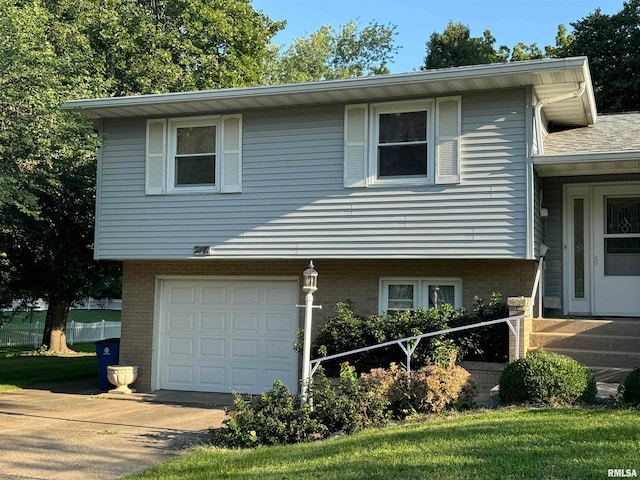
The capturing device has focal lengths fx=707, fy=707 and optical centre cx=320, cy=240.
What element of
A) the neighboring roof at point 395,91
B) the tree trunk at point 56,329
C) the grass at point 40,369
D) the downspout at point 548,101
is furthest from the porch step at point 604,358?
the tree trunk at point 56,329

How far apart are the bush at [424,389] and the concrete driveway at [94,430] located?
2.43m

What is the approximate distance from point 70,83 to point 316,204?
822 centimetres

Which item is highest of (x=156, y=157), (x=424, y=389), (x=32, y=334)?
(x=156, y=157)

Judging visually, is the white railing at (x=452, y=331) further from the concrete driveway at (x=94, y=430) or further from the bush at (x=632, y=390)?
the concrete driveway at (x=94, y=430)

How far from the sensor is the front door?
40.4ft

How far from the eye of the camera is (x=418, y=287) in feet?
41.3

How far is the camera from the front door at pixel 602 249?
12305mm

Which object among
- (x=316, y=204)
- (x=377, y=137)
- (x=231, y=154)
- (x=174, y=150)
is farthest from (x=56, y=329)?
(x=377, y=137)

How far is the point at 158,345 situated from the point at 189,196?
3181 mm

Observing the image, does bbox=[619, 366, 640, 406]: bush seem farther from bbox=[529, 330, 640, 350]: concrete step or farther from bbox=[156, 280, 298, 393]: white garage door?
bbox=[156, 280, 298, 393]: white garage door

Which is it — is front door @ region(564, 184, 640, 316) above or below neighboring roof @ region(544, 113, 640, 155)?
below

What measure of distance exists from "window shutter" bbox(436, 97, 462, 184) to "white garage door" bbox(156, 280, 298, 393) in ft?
12.4

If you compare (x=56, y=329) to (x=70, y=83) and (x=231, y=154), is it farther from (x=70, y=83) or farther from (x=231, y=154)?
(x=231, y=154)

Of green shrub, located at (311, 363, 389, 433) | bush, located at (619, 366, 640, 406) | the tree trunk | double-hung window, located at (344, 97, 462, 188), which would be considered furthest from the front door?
the tree trunk
